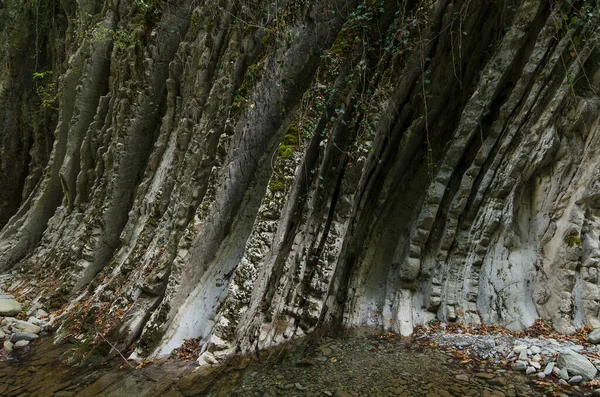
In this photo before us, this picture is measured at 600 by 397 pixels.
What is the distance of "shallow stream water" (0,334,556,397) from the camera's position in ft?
11.6

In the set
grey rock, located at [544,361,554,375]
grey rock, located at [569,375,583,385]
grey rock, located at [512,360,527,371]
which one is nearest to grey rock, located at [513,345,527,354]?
grey rock, located at [512,360,527,371]

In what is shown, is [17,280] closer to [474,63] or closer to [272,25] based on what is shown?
[272,25]

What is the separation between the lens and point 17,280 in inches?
326

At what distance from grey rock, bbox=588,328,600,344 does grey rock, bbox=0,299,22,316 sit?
10021mm

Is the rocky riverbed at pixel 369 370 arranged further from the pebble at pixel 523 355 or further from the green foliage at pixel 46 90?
the green foliage at pixel 46 90

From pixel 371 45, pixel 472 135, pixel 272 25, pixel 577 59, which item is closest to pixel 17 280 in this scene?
pixel 272 25

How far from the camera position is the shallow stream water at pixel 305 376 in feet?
11.6

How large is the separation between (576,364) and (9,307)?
9784mm

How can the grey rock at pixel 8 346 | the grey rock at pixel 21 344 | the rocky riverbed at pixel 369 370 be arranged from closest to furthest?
the rocky riverbed at pixel 369 370, the grey rock at pixel 8 346, the grey rock at pixel 21 344

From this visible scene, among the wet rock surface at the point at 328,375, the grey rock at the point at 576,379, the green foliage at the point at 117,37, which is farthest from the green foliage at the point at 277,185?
the green foliage at the point at 117,37

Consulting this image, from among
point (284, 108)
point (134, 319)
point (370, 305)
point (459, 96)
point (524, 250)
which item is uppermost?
point (459, 96)

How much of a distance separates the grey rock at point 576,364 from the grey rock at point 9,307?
9516 mm

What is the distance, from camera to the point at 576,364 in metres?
3.47

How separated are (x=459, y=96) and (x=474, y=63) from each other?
594 millimetres
